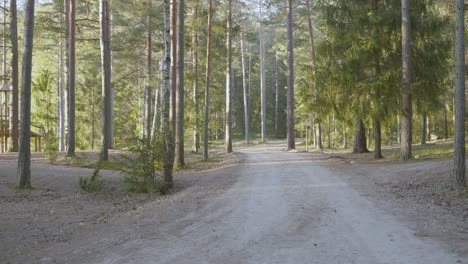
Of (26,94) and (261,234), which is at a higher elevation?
(26,94)

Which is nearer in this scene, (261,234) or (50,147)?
(261,234)

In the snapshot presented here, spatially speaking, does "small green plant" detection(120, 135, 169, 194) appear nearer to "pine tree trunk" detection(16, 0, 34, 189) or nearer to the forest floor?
the forest floor

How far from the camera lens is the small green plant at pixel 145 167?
10.7 m

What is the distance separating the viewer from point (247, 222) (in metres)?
6.74

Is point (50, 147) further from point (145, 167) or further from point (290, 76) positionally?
point (290, 76)

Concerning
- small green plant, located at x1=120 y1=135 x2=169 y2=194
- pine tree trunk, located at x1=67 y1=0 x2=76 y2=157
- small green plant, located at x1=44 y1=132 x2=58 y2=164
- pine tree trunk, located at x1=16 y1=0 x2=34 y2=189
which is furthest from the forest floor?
pine tree trunk, located at x1=67 y1=0 x2=76 y2=157

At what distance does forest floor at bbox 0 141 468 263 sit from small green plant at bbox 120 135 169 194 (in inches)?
19.9

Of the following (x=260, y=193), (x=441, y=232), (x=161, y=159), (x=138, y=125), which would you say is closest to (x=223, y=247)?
(x=441, y=232)

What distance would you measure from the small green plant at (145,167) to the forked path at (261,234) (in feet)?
5.76

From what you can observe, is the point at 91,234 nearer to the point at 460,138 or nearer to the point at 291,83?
the point at 460,138

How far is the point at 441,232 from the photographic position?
5898mm

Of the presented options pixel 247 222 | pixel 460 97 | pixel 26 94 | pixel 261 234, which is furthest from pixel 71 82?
pixel 460 97

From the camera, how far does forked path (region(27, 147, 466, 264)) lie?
16.1 feet

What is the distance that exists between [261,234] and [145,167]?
567cm
